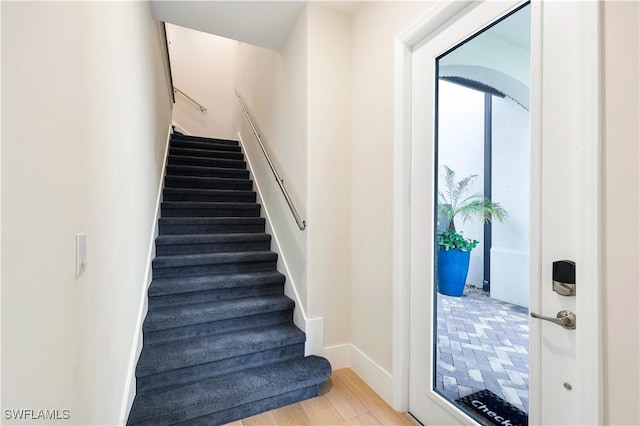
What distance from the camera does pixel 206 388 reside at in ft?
5.53

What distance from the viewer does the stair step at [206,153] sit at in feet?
13.2

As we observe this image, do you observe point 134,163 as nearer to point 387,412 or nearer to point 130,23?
point 130,23

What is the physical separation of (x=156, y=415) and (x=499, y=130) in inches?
85.5

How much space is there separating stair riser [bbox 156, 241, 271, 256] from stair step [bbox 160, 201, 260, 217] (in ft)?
1.86

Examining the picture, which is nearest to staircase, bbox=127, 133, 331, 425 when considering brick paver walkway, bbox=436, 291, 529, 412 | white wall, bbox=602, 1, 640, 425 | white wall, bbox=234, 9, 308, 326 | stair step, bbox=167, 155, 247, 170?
white wall, bbox=234, 9, 308, 326

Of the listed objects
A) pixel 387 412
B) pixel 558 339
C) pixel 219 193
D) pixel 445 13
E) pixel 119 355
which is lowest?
pixel 387 412

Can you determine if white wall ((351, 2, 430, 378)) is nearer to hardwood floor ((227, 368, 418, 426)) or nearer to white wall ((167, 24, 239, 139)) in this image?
hardwood floor ((227, 368, 418, 426))

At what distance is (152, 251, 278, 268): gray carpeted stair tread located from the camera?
236 centimetres

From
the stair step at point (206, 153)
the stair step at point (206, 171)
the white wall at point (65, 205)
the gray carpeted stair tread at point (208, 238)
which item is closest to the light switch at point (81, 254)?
the white wall at point (65, 205)

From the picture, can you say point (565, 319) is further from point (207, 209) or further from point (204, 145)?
point (204, 145)

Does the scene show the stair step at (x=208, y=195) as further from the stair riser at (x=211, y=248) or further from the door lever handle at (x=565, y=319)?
the door lever handle at (x=565, y=319)

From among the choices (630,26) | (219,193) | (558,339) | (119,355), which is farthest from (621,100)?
(219,193)

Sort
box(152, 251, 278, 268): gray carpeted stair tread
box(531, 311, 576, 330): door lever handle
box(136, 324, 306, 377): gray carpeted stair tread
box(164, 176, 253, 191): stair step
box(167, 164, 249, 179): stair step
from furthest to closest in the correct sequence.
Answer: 1. box(167, 164, 249, 179): stair step
2. box(164, 176, 253, 191): stair step
3. box(152, 251, 278, 268): gray carpeted stair tread
4. box(136, 324, 306, 377): gray carpeted stair tread
5. box(531, 311, 576, 330): door lever handle

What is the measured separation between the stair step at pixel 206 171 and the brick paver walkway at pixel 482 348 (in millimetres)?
3189
